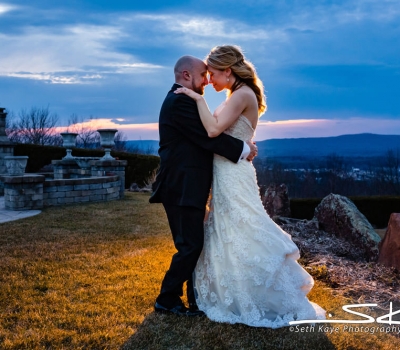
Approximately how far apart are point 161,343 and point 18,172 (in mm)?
8091

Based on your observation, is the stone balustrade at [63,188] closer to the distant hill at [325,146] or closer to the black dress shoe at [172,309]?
the black dress shoe at [172,309]

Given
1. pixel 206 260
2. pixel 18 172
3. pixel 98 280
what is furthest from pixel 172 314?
pixel 18 172

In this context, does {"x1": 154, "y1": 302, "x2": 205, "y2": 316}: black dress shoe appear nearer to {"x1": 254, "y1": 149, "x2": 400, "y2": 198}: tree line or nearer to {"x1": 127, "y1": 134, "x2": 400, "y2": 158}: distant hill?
{"x1": 254, "y1": 149, "x2": 400, "y2": 198}: tree line

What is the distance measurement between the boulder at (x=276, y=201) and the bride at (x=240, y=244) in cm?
550

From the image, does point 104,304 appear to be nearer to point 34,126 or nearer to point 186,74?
point 186,74

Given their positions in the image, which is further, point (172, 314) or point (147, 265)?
point (147, 265)

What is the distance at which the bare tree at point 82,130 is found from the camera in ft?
123

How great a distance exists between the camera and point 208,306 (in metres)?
3.51

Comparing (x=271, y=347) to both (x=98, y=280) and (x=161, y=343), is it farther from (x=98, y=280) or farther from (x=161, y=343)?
(x=98, y=280)

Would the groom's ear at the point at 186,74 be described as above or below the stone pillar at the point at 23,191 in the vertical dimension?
above

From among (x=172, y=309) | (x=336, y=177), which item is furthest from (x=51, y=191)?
(x=336, y=177)

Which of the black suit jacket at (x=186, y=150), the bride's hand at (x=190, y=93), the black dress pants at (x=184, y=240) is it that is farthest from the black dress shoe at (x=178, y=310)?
the bride's hand at (x=190, y=93)

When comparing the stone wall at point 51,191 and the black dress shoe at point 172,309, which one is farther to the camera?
the stone wall at point 51,191

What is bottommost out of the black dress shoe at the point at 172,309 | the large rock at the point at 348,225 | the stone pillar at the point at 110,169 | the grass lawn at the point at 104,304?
the grass lawn at the point at 104,304
